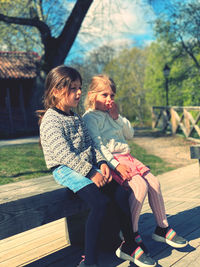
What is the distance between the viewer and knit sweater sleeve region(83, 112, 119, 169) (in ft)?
8.18

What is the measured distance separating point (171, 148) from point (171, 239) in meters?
7.90

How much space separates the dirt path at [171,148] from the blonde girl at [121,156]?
192 inches

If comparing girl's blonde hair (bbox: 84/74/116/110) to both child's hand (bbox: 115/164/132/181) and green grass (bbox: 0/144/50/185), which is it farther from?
green grass (bbox: 0/144/50/185)

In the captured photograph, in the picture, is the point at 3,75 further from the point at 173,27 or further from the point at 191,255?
the point at 191,255

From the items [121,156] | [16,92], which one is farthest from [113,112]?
[16,92]

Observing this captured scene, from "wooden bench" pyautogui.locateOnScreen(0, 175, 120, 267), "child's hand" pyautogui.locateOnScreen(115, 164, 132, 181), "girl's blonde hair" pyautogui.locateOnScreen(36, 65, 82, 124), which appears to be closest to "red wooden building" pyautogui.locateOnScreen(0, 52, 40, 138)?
"wooden bench" pyautogui.locateOnScreen(0, 175, 120, 267)

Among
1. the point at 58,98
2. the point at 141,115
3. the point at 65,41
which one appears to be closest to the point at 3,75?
the point at 65,41

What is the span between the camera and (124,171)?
244 cm

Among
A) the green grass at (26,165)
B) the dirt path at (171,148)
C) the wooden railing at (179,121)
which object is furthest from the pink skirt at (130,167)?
the wooden railing at (179,121)

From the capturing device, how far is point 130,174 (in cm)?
248

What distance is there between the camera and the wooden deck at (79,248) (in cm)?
238

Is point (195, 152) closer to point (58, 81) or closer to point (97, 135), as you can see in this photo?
point (97, 135)

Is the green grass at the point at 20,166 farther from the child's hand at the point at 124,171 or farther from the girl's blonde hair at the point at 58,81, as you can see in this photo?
the child's hand at the point at 124,171

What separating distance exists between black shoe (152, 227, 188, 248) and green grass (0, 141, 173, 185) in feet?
11.3
